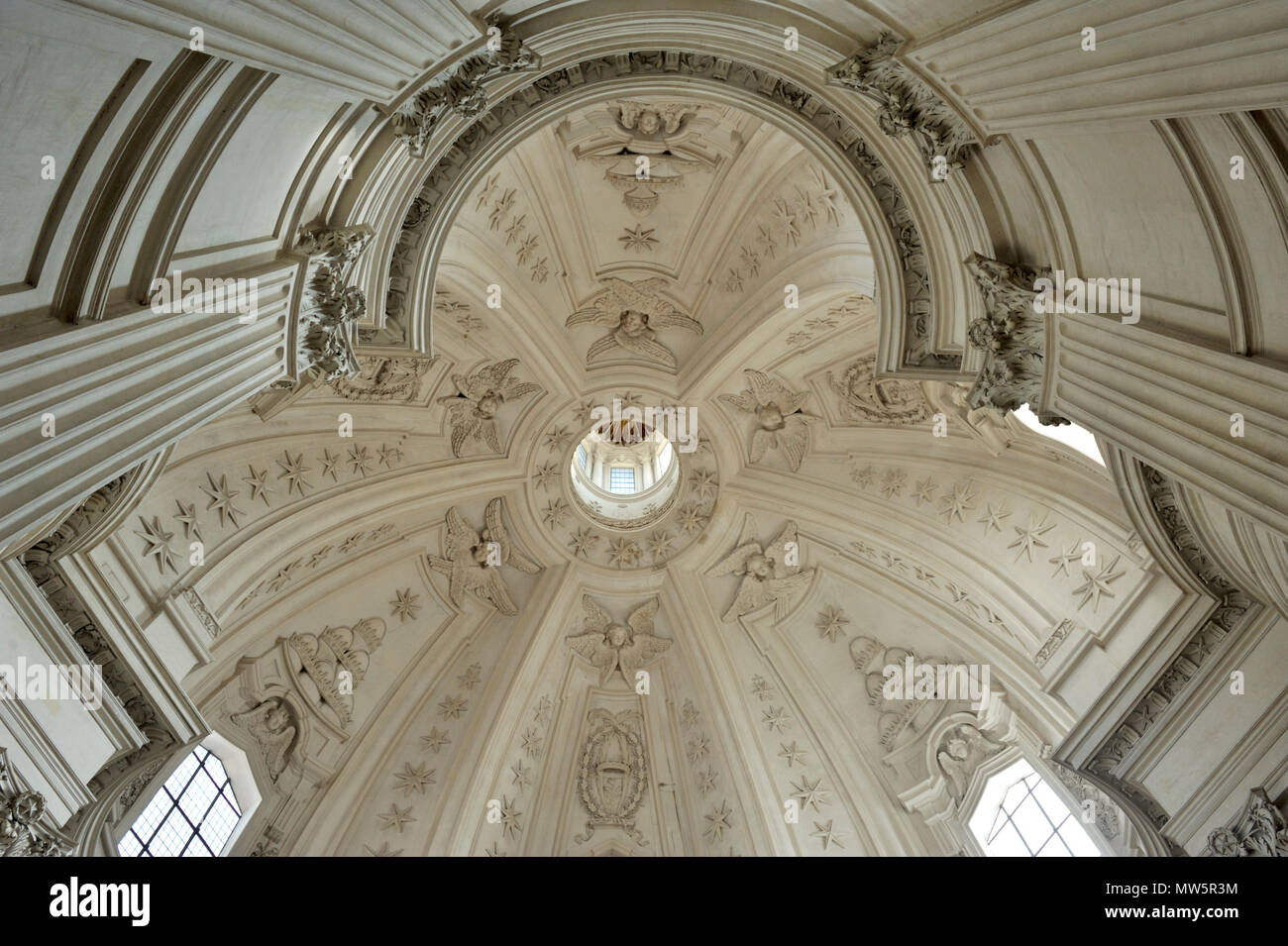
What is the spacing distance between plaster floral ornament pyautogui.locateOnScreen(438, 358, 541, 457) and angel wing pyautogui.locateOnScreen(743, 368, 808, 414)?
366 centimetres

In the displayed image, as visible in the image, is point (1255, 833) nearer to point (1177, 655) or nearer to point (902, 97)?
point (1177, 655)

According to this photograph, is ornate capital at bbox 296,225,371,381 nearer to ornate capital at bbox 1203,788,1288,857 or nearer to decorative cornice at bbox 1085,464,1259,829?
decorative cornice at bbox 1085,464,1259,829

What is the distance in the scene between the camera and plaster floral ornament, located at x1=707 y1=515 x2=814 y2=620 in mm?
17594

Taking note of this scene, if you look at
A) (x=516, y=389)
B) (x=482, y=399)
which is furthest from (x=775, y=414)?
(x=482, y=399)

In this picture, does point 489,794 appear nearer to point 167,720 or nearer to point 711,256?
point 167,720

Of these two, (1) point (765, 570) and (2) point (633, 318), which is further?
(1) point (765, 570)

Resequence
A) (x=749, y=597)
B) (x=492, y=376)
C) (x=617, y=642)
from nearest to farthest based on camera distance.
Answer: (x=492, y=376), (x=749, y=597), (x=617, y=642)

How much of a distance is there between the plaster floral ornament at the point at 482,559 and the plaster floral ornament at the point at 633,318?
3540 millimetres

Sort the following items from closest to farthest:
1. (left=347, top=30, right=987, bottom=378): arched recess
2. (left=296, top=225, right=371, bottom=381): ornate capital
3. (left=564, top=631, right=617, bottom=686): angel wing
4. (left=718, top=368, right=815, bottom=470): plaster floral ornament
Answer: (left=296, top=225, right=371, bottom=381): ornate capital < (left=347, top=30, right=987, bottom=378): arched recess < (left=718, top=368, right=815, bottom=470): plaster floral ornament < (left=564, top=631, right=617, bottom=686): angel wing

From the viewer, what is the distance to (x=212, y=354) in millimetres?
6621

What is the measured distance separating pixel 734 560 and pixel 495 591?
4.42 m

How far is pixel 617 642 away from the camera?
1864 cm

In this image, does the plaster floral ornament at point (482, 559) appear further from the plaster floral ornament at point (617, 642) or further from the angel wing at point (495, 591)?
the plaster floral ornament at point (617, 642)

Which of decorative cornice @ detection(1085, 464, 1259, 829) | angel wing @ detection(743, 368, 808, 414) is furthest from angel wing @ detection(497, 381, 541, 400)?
decorative cornice @ detection(1085, 464, 1259, 829)
